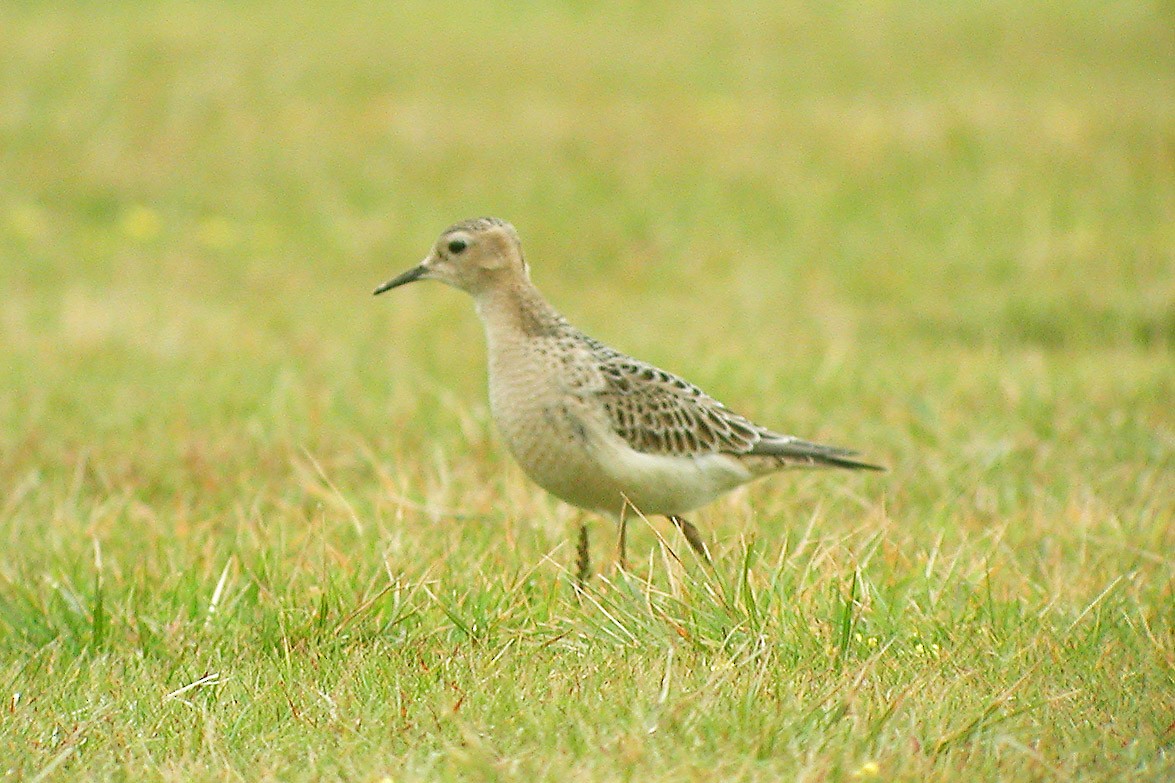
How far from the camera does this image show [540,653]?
467 centimetres

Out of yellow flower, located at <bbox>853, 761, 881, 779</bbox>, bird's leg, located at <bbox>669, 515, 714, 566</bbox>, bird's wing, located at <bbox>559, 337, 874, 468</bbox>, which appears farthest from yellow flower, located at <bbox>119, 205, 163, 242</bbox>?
yellow flower, located at <bbox>853, 761, 881, 779</bbox>

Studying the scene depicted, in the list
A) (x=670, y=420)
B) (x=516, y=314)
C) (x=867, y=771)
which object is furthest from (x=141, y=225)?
(x=867, y=771)

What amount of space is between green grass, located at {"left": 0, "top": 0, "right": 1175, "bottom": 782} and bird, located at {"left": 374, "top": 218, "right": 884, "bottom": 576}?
23 cm

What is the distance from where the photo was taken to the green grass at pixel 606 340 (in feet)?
13.8

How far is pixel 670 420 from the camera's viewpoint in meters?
5.80

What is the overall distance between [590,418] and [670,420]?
37cm

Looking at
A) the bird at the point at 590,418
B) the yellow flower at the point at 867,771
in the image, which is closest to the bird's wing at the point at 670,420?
the bird at the point at 590,418

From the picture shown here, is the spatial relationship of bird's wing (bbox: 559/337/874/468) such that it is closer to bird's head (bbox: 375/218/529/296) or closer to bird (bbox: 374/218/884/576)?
bird (bbox: 374/218/884/576)

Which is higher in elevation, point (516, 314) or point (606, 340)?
point (516, 314)

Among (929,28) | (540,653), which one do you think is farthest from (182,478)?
(929,28)

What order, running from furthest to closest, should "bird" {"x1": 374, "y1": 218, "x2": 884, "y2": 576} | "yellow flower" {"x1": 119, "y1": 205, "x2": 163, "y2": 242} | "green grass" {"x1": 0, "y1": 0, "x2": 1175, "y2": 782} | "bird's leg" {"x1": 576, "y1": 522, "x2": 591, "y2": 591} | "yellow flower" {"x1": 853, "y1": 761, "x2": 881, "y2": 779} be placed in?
1. "yellow flower" {"x1": 119, "y1": 205, "x2": 163, "y2": 242}
2. "bird" {"x1": 374, "y1": 218, "x2": 884, "y2": 576}
3. "bird's leg" {"x1": 576, "y1": 522, "x2": 591, "y2": 591}
4. "green grass" {"x1": 0, "y1": 0, "x2": 1175, "y2": 782}
5. "yellow flower" {"x1": 853, "y1": 761, "x2": 881, "y2": 779}

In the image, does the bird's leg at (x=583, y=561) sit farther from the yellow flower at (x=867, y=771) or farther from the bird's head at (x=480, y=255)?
the yellow flower at (x=867, y=771)

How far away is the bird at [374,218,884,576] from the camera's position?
5508 millimetres

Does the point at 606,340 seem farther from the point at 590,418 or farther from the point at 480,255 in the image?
the point at 590,418
